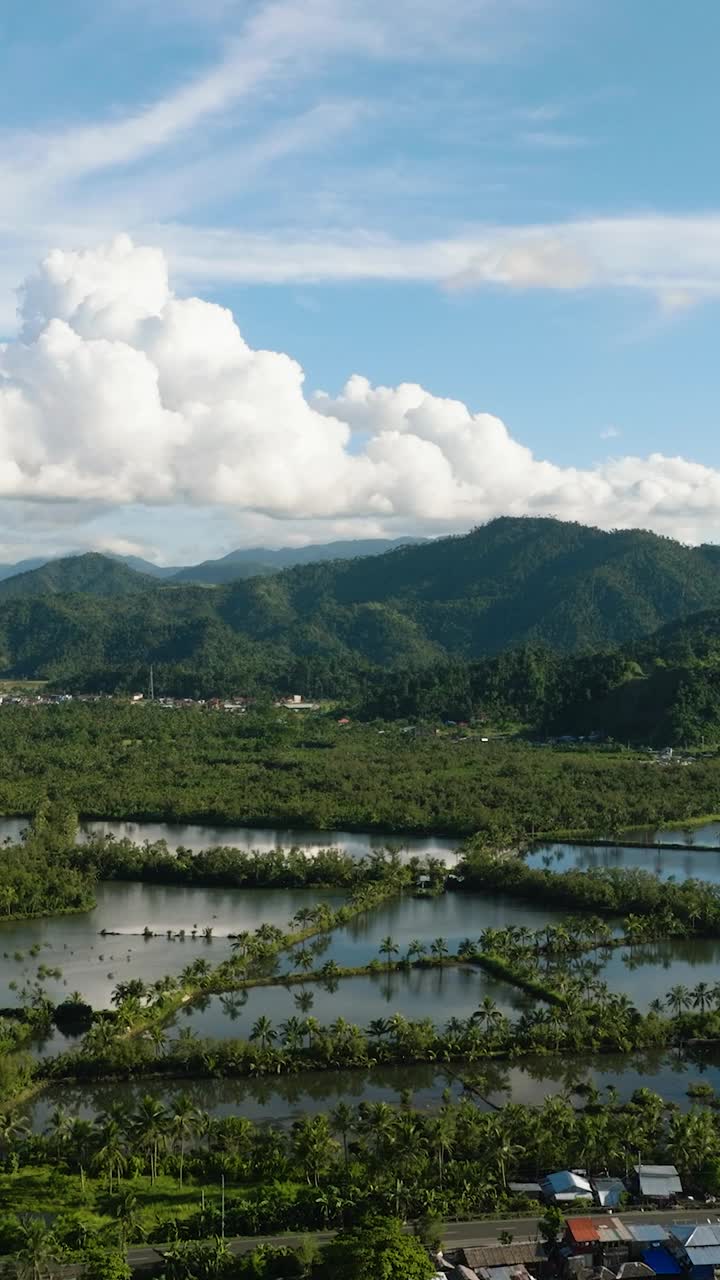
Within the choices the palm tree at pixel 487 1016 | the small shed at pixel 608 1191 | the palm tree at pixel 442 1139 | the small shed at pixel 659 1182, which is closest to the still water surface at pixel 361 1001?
the palm tree at pixel 487 1016

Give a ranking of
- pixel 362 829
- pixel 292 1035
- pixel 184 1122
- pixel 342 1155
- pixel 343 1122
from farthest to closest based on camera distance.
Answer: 1. pixel 362 829
2. pixel 292 1035
3. pixel 343 1122
4. pixel 342 1155
5. pixel 184 1122

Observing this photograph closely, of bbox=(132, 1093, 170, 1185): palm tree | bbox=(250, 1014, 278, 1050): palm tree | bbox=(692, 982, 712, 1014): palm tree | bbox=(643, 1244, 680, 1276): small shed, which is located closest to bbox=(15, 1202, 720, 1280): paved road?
bbox=(643, 1244, 680, 1276): small shed

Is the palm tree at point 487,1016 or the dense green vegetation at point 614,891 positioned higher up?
the dense green vegetation at point 614,891

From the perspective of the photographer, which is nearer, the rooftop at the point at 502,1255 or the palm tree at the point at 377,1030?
the rooftop at the point at 502,1255

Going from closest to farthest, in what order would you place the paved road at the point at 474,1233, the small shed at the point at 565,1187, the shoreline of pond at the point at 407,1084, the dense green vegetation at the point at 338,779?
the paved road at the point at 474,1233, the small shed at the point at 565,1187, the shoreline of pond at the point at 407,1084, the dense green vegetation at the point at 338,779

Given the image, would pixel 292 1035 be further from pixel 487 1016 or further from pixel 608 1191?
Result: pixel 608 1191

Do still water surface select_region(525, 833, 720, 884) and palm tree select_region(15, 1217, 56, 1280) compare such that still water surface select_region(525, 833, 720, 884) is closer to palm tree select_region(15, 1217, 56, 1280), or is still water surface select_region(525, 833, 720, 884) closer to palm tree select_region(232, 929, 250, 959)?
palm tree select_region(232, 929, 250, 959)

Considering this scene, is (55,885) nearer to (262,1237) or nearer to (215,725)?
(262,1237)

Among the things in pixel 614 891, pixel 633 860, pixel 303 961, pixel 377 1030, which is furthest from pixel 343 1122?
pixel 633 860

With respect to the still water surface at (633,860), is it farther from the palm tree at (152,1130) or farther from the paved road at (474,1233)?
the palm tree at (152,1130)
